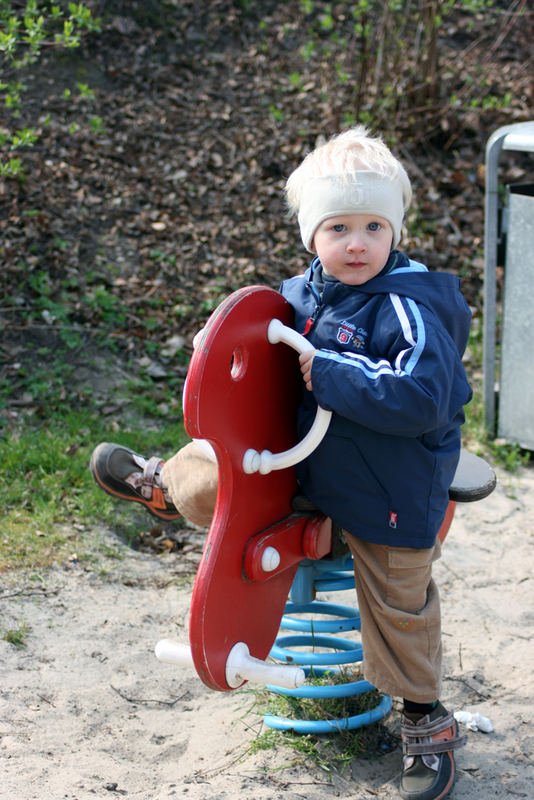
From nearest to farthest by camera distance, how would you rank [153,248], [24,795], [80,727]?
1. [24,795]
2. [80,727]
3. [153,248]

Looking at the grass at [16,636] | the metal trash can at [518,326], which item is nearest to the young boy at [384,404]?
the grass at [16,636]

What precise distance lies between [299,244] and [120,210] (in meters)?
1.25

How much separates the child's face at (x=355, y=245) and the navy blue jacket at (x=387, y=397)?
0.04 metres

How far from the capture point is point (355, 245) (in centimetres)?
221

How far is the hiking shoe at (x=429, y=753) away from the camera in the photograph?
7.82ft

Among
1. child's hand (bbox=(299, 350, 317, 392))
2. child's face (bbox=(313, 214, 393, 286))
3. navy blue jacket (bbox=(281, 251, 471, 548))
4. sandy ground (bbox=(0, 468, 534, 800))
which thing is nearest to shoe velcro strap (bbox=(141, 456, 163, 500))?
sandy ground (bbox=(0, 468, 534, 800))

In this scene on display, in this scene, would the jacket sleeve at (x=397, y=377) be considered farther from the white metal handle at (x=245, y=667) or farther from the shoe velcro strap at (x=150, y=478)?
the shoe velcro strap at (x=150, y=478)

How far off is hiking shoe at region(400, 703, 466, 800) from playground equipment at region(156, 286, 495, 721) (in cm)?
48

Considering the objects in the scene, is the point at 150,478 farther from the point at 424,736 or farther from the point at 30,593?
the point at 424,736

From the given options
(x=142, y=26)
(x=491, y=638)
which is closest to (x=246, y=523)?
(x=491, y=638)

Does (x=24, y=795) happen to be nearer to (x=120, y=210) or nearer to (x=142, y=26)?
(x=120, y=210)

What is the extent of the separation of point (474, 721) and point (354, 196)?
5.43 feet

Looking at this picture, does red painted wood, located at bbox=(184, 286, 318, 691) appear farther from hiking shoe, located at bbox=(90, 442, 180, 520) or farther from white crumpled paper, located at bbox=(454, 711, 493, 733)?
white crumpled paper, located at bbox=(454, 711, 493, 733)

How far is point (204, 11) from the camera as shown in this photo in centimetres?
783
